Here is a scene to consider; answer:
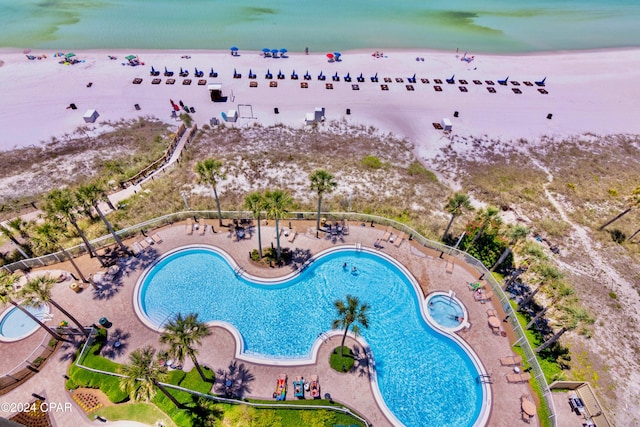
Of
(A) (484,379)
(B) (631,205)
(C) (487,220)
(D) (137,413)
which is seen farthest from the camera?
(B) (631,205)

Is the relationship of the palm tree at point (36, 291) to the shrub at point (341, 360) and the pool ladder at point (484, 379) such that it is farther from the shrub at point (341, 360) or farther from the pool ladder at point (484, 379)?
the pool ladder at point (484, 379)

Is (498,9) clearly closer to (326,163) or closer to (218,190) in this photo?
(326,163)

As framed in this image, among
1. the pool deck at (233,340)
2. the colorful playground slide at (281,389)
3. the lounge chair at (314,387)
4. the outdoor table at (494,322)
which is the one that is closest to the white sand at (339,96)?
the pool deck at (233,340)

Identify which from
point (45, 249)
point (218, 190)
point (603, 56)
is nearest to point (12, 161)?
point (45, 249)

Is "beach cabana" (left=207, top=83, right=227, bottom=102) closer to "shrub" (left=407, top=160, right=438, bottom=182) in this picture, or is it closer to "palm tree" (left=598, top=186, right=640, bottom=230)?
"shrub" (left=407, top=160, right=438, bottom=182)

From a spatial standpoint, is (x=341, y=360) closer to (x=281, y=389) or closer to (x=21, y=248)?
(x=281, y=389)

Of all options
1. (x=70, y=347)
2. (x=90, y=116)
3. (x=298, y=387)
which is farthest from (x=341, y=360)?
(x=90, y=116)
